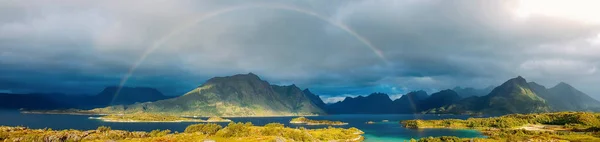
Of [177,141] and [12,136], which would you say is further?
[12,136]

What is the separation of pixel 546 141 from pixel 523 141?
37.3ft

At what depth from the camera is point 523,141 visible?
19900 cm

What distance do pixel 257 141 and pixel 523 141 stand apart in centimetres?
14156

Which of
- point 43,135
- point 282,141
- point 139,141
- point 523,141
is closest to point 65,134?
point 43,135

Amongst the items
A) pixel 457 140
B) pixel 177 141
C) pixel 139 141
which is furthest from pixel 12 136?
pixel 457 140

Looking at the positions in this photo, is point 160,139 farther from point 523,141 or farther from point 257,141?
point 523,141

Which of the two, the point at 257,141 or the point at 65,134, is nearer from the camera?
the point at 257,141

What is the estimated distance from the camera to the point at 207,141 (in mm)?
184750

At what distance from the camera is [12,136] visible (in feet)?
626

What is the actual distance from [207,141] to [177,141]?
1463cm

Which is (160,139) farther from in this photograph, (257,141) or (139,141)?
(257,141)

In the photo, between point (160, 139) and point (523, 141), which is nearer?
point (160, 139)

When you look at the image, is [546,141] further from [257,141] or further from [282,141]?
[257,141]

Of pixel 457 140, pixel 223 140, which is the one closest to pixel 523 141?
pixel 457 140
